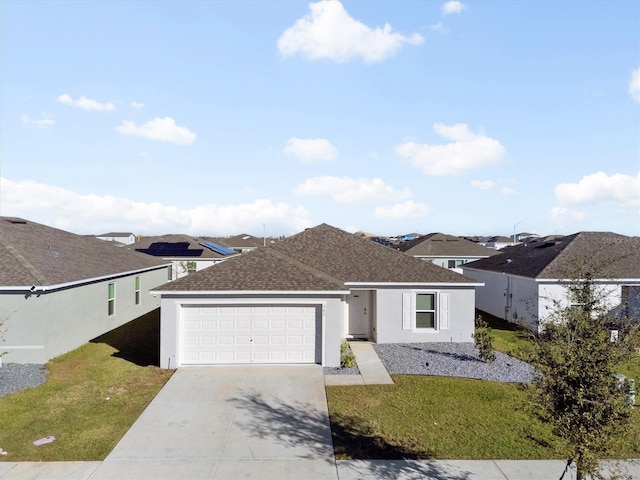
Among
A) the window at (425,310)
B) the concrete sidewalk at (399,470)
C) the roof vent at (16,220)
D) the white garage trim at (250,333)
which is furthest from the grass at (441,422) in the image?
the roof vent at (16,220)

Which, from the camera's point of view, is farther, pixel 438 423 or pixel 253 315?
pixel 253 315

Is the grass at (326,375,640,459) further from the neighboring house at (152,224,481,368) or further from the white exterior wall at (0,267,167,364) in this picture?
the white exterior wall at (0,267,167,364)

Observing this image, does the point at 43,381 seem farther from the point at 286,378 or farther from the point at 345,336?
the point at 345,336

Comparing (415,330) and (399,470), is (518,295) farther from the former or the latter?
(399,470)

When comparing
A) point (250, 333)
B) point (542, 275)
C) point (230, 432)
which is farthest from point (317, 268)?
point (542, 275)

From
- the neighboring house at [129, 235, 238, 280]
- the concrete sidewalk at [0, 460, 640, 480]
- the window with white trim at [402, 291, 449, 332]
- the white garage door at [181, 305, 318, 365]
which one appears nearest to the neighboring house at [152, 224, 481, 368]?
the white garage door at [181, 305, 318, 365]

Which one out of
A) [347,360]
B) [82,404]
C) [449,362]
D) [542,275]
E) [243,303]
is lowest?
[82,404]
